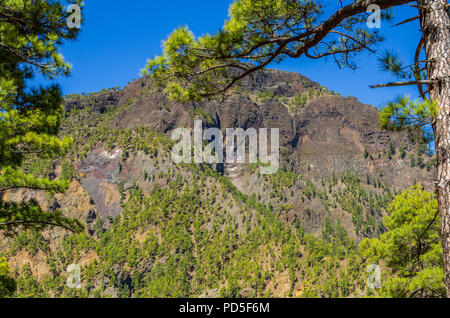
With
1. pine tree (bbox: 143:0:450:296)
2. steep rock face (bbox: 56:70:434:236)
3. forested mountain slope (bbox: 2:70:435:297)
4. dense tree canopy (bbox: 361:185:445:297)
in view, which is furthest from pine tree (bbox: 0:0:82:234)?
steep rock face (bbox: 56:70:434:236)

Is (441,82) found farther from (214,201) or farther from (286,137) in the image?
(286,137)

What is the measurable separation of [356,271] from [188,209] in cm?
5568

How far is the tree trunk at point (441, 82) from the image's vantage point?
2666 millimetres

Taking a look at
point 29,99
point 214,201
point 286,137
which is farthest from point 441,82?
point 286,137

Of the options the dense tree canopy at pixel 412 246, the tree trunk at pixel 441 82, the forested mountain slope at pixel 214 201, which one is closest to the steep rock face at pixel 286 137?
the forested mountain slope at pixel 214 201

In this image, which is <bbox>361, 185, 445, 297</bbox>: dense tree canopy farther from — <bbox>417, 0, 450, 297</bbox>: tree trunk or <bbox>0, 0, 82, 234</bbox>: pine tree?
<bbox>0, 0, 82, 234</bbox>: pine tree

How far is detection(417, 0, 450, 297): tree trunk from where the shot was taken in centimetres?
267

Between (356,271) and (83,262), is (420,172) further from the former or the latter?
(83,262)

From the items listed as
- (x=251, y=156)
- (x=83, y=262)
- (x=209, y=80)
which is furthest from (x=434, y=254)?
(x=251, y=156)

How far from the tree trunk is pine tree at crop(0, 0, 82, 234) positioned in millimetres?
5661

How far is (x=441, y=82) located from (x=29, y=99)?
653 cm

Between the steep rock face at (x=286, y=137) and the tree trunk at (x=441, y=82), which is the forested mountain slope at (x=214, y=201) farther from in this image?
the tree trunk at (x=441, y=82)

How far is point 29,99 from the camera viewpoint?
5.79 meters

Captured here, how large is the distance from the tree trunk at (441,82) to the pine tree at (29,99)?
566cm
